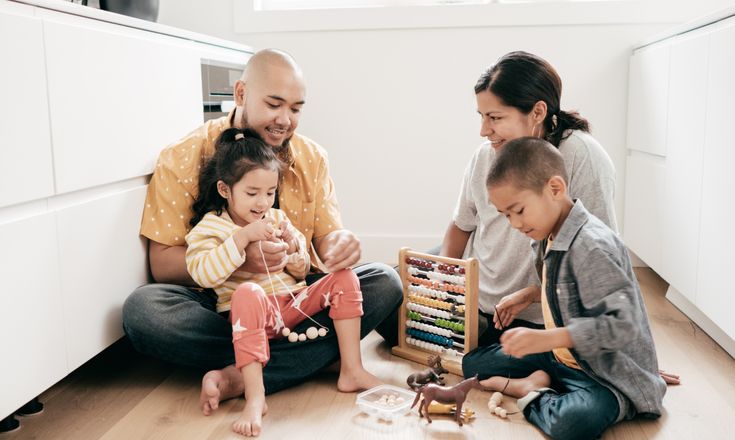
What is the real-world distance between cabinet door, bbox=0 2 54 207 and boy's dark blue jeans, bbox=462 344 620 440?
108 cm

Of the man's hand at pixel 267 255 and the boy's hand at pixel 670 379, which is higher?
the man's hand at pixel 267 255

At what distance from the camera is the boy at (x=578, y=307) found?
4.67 feet

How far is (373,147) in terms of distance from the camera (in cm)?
307

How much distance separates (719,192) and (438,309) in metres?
0.78

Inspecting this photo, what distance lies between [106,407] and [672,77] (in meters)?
1.88

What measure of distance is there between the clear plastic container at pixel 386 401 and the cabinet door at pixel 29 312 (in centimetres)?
65

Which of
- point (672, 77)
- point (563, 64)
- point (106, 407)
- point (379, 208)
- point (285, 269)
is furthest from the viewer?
point (379, 208)

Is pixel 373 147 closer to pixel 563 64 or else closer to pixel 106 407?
pixel 563 64

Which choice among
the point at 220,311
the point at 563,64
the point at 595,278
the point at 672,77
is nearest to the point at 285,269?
the point at 220,311

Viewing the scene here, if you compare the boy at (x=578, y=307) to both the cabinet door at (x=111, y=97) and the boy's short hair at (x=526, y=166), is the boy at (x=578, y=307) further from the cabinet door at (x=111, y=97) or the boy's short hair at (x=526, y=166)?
the cabinet door at (x=111, y=97)

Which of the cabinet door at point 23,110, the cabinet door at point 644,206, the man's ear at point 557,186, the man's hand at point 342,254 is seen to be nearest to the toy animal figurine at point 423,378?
the man's hand at point 342,254

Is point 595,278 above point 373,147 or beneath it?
beneath

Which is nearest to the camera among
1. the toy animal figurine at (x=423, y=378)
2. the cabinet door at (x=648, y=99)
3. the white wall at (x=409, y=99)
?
the toy animal figurine at (x=423, y=378)

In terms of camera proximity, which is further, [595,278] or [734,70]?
[734,70]
